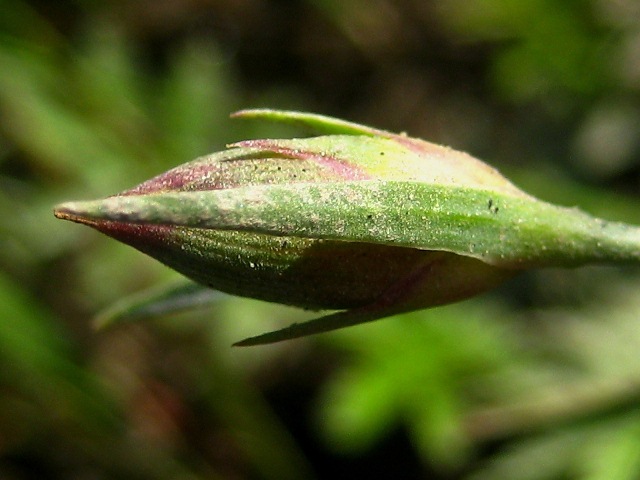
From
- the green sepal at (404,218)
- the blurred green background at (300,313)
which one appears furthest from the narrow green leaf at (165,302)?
the blurred green background at (300,313)

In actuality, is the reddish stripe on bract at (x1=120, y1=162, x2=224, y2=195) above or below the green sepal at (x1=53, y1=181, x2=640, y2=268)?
above

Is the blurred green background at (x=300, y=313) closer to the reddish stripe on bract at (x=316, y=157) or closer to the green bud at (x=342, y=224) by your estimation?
the green bud at (x=342, y=224)

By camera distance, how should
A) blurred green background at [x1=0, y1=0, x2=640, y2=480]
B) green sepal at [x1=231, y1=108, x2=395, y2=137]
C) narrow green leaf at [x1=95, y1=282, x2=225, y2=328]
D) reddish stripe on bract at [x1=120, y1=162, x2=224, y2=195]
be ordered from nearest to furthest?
reddish stripe on bract at [x1=120, y1=162, x2=224, y2=195], green sepal at [x1=231, y1=108, x2=395, y2=137], narrow green leaf at [x1=95, y1=282, x2=225, y2=328], blurred green background at [x1=0, y1=0, x2=640, y2=480]

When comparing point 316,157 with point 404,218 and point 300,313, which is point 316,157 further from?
point 300,313

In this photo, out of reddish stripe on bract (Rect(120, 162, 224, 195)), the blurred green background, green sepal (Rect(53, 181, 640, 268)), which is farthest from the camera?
the blurred green background

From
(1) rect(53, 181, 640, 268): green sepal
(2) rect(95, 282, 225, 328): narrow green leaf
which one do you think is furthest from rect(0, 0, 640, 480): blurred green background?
(2) rect(95, 282, 225, 328): narrow green leaf

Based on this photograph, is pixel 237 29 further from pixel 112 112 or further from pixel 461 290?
pixel 461 290

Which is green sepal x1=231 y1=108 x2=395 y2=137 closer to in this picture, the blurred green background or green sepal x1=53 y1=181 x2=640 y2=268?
green sepal x1=53 y1=181 x2=640 y2=268
